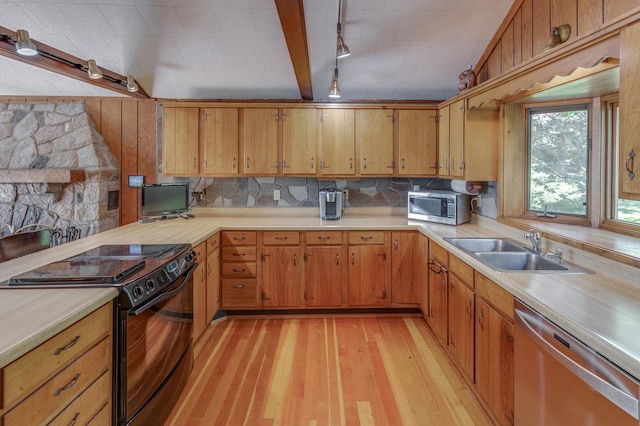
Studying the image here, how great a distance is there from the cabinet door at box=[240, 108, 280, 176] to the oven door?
66.1 inches

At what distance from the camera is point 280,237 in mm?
3277

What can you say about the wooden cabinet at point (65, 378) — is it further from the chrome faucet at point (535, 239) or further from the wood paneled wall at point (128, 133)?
the wood paneled wall at point (128, 133)

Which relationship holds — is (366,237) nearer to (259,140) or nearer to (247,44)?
(259,140)

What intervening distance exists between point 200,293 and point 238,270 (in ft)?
1.93

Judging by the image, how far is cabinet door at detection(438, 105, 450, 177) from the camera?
332 cm

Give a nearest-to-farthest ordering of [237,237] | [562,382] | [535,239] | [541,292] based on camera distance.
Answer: [562,382], [541,292], [535,239], [237,237]

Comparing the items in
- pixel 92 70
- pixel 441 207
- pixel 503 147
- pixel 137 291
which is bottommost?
pixel 137 291

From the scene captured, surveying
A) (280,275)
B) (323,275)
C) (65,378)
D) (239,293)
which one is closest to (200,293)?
(239,293)

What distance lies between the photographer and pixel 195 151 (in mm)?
3561

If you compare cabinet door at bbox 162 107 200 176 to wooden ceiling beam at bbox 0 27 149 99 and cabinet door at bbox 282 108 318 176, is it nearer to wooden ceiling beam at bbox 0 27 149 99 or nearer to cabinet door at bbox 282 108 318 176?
wooden ceiling beam at bbox 0 27 149 99

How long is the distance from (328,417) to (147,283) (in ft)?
4.06

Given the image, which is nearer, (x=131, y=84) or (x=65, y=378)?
(x=65, y=378)

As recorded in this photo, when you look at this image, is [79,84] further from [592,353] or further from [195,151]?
[592,353]

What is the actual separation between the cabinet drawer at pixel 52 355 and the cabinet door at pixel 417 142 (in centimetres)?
297
